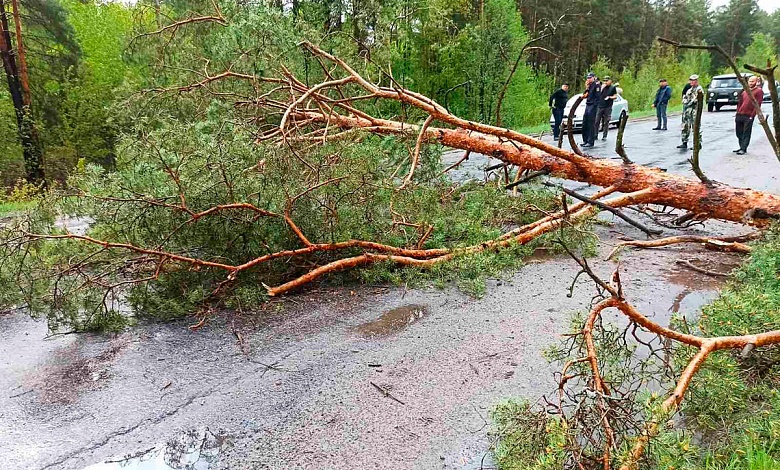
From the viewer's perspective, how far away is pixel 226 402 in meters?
2.84

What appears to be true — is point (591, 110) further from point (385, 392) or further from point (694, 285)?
point (385, 392)

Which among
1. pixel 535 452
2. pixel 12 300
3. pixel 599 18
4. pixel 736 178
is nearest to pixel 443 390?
pixel 535 452

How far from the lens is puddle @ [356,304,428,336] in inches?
146

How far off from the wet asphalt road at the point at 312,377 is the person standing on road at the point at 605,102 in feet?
26.3

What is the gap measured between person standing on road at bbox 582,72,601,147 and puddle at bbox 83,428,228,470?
34.8 feet

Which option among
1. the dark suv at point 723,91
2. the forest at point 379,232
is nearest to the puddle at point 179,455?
the forest at point 379,232

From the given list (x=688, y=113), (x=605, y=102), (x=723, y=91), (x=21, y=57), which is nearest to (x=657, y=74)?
(x=723, y=91)

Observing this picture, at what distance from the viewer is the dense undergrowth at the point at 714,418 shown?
1.84m

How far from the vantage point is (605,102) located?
38.3 ft

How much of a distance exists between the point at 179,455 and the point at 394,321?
1850 millimetres

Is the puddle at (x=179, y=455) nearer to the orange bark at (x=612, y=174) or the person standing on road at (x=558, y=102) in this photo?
the orange bark at (x=612, y=174)

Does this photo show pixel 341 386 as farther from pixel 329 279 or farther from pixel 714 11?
pixel 714 11

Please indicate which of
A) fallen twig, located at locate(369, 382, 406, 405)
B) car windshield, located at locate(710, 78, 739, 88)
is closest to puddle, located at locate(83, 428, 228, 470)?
fallen twig, located at locate(369, 382, 406, 405)

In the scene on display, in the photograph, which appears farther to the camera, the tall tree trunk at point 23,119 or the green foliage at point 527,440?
the tall tree trunk at point 23,119
